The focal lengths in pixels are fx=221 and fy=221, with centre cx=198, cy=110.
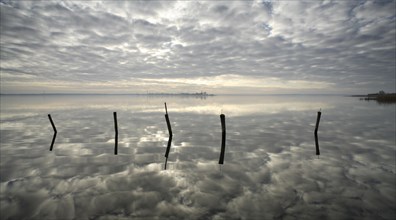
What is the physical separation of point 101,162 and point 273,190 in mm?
12173

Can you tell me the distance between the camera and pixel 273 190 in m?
11.9

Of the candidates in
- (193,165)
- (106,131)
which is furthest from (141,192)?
(106,131)

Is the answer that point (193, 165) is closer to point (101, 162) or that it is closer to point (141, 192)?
point (141, 192)

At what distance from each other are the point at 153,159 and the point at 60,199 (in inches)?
284

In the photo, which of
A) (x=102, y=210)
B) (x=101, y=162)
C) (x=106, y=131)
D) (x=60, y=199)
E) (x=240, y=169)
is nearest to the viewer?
(x=102, y=210)

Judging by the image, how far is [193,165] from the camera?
1599 centimetres

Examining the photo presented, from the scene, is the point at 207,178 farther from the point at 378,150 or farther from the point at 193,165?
the point at 378,150

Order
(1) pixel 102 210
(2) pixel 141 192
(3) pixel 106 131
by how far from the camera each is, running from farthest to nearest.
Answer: (3) pixel 106 131 < (2) pixel 141 192 < (1) pixel 102 210

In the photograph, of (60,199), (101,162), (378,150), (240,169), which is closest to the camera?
(60,199)

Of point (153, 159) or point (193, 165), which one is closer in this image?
point (193, 165)

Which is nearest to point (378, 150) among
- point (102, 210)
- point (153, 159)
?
point (153, 159)

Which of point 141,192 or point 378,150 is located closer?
point 141,192

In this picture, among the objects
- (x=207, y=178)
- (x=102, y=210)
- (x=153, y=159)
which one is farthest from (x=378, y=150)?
(x=102, y=210)

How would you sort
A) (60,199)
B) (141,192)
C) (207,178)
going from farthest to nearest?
1. (207,178)
2. (141,192)
3. (60,199)
